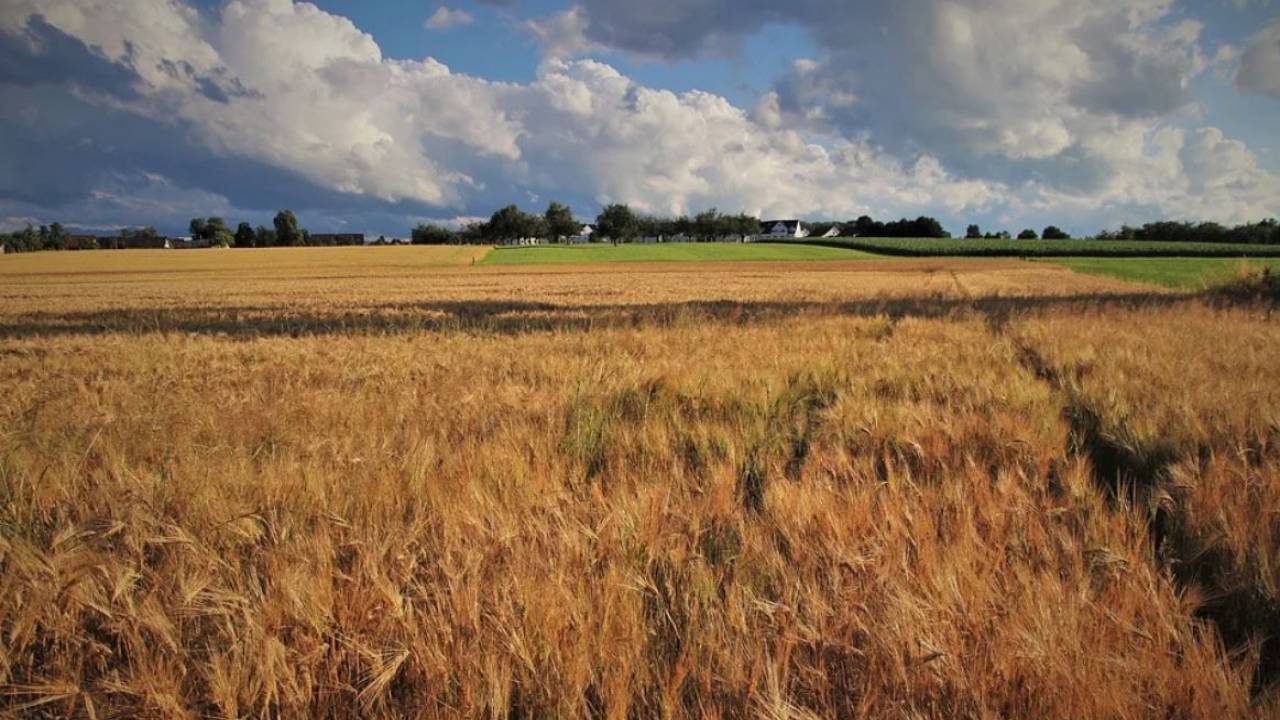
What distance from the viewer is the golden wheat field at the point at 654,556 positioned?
1330mm

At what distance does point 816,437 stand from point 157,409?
4.83 metres

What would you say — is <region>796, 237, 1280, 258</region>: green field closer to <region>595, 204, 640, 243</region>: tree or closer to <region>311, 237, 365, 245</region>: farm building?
<region>595, 204, 640, 243</region>: tree

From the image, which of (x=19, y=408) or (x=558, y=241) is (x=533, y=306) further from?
(x=558, y=241)

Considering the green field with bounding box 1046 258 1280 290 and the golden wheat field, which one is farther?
the green field with bounding box 1046 258 1280 290

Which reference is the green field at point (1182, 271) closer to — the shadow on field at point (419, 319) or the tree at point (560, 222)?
the shadow on field at point (419, 319)

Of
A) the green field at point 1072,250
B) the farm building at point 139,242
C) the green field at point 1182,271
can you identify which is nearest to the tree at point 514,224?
the farm building at point 139,242

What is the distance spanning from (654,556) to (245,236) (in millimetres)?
183843

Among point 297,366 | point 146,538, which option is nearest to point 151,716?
point 146,538

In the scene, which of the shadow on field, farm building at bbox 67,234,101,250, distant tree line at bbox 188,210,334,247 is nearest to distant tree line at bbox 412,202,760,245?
distant tree line at bbox 188,210,334,247

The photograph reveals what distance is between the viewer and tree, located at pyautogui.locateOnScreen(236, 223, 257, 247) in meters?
148

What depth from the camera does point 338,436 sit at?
348cm

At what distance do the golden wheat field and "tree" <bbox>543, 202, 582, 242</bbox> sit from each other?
163879 mm

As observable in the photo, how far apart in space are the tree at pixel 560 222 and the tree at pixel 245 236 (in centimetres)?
7664

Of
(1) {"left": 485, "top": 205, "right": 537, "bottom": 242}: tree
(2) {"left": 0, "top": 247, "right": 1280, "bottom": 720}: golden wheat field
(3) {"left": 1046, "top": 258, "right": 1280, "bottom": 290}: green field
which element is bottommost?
(2) {"left": 0, "top": 247, "right": 1280, "bottom": 720}: golden wheat field
